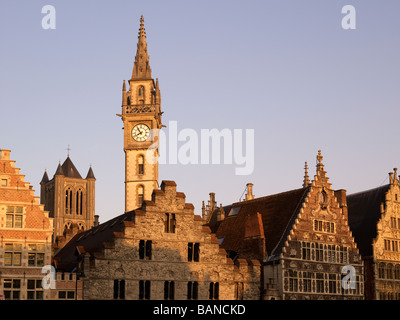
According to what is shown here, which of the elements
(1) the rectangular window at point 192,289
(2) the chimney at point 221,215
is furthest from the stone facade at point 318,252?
(2) the chimney at point 221,215

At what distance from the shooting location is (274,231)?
210 ft

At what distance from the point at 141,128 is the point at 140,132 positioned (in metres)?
0.67

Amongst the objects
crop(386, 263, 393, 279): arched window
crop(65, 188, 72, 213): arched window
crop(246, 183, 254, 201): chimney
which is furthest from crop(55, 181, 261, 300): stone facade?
crop(65, 188, 72, 213): arched window

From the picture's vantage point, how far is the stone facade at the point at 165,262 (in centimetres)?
5456

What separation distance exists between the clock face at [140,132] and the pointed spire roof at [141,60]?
7.82 meters

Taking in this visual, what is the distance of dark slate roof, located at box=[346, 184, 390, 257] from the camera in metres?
70.9

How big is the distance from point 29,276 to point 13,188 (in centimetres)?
665

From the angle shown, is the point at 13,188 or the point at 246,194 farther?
the point at 246,194

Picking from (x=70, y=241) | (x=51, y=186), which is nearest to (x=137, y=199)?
(x=70, y=241)

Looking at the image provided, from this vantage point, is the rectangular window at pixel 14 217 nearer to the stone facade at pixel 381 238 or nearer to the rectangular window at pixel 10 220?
the rectangular window at pixel 10 220
